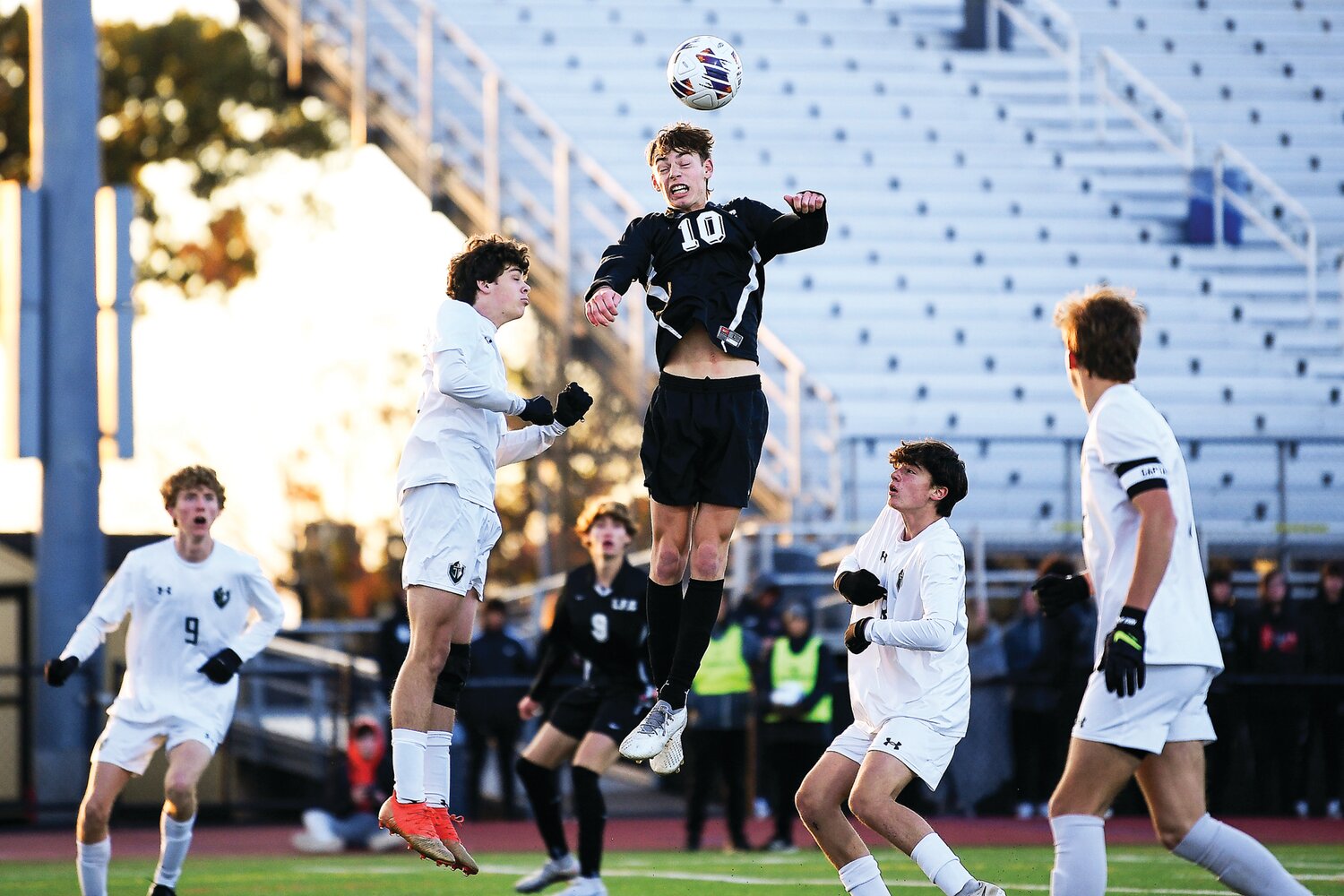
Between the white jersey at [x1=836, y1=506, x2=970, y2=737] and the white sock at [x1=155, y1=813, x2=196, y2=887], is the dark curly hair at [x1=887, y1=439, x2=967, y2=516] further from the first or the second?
the white sock at [x1=155, y1=813, x2=196, y2=887]

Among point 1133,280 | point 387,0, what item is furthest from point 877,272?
point 387,0

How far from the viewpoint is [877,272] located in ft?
73.2

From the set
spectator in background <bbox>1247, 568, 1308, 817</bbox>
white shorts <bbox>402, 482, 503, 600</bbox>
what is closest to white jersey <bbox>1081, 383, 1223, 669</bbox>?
white shorts <bbox>402, 482, 503, 600</bbox>

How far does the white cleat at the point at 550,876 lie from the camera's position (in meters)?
10.4

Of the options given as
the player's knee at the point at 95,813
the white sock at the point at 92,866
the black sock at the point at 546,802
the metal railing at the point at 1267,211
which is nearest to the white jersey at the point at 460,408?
the player's knee at the point at 95,813

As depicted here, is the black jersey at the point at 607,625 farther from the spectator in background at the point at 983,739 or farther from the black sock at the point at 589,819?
the spectator in background at the point at 983,739

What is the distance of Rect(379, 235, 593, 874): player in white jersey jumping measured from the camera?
7477 millimetres

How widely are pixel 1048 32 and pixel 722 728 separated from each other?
49.8ft

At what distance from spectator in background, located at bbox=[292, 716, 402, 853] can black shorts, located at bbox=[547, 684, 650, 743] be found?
377cm

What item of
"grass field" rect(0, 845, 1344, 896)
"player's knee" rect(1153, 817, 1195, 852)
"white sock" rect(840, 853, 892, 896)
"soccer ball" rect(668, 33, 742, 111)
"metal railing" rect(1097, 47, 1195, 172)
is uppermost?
"metal railing" rect(1097, 47, 1195, 172)

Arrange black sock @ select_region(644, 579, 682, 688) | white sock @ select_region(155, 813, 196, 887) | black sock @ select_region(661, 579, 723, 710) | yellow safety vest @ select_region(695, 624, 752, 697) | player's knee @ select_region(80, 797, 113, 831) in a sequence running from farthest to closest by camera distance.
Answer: yellow safety vest @ select_region(695, 624, 752, 697)
white sock @ select_region(155, 813, 196, 887)
player's knee @ select_region(80, 797, 113, 831)
black sock @ select_region(644, 579, 682, 688)
black sock @ select_region(661, 579, 723, 710)

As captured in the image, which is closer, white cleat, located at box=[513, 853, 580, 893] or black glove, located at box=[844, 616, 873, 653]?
black glove, located at box=[844, 616, 873, 653]

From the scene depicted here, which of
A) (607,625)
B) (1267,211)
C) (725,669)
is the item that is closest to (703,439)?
(607,625)

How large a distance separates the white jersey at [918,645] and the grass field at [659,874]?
292 centimetres
